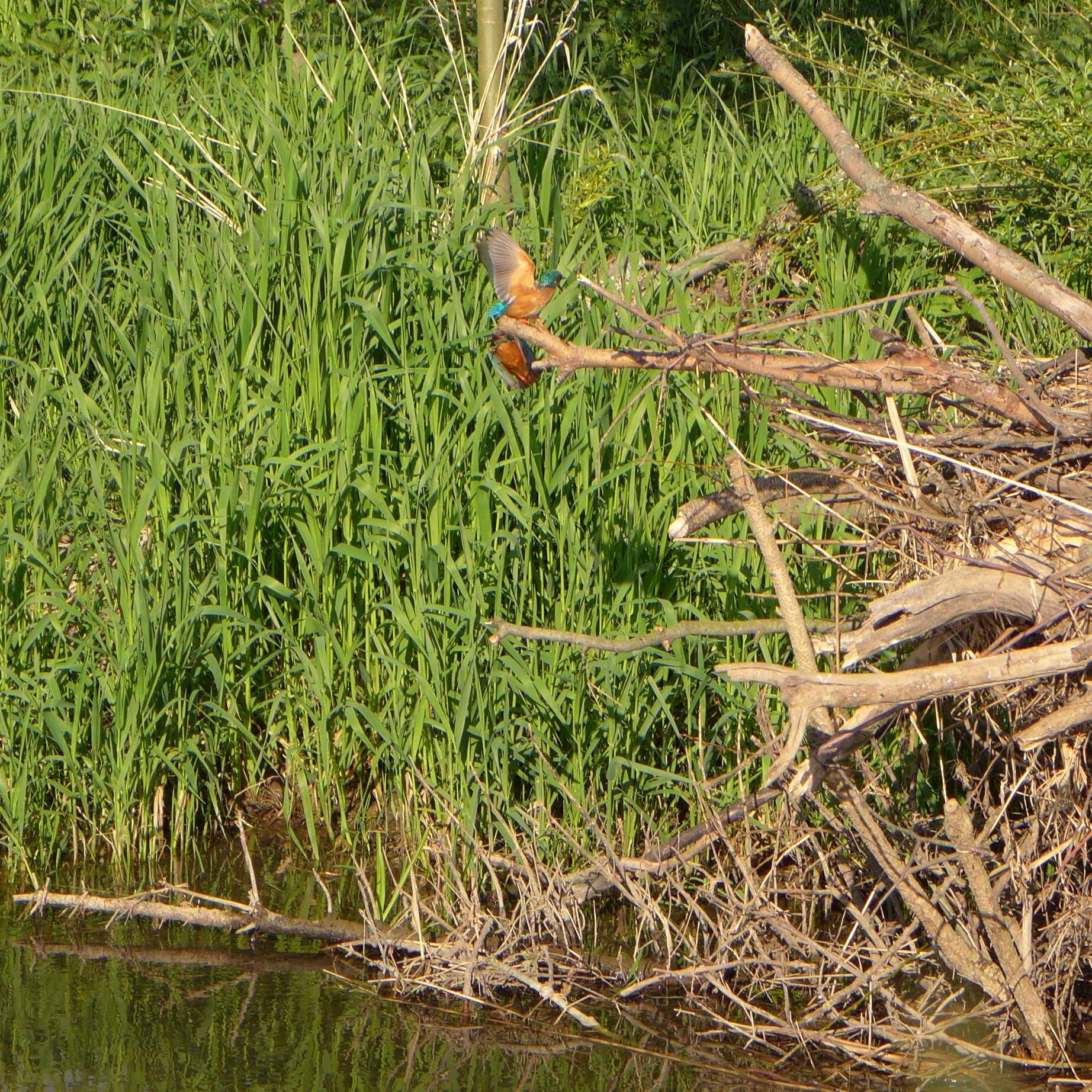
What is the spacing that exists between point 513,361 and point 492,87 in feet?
5.70

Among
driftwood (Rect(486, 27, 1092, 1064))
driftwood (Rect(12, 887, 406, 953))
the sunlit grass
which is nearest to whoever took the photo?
driftwood (Rect(486, 27, 1092, 1064))

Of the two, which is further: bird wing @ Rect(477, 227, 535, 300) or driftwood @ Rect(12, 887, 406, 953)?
bird wing @ Rect(477, 227, 535, 300)

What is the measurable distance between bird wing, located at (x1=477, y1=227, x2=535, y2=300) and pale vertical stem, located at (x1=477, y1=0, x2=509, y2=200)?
1257 millimetres

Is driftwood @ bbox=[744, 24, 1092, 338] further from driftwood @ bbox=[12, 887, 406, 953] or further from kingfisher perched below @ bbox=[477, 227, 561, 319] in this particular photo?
driftwood @ bbox=[12, 887, 406, 953]

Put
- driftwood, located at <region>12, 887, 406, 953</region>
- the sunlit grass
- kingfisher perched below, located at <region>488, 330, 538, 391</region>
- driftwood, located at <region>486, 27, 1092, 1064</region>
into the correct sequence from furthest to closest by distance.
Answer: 1. kingfisher perched below, located at <region>488, 330, 538, 391</region>
2. the sunlit grass
3. driftwood, located at <region>12, 887, 406, 953</region>
4. driftwood, located at <region>486, 27, 1092, 1064</region>

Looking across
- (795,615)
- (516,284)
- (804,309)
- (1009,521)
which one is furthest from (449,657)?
(804,309)

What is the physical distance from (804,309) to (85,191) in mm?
2559

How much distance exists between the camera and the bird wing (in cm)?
411

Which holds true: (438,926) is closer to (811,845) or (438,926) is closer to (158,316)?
(811,845)

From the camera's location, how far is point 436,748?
3875 millimetres

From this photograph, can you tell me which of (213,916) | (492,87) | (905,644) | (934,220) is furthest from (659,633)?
(492,87)

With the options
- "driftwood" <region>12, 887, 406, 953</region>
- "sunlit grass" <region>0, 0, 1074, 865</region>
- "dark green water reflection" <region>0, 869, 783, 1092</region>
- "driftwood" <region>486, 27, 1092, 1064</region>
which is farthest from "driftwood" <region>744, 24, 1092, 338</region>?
"driftwood" <region>12, 887, 406, 953</region>

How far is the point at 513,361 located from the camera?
161 inches

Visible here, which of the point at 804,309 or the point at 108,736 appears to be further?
the point at 804,309
